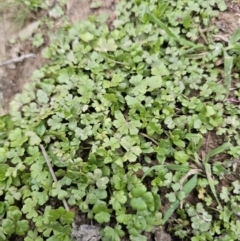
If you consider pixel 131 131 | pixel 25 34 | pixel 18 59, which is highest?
pixel 25 34

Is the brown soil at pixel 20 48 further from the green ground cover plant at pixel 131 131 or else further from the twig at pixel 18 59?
the green ground cover plant at pixel 131 131

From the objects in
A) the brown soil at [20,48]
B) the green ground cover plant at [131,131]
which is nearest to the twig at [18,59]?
the brown soil at [20,48]

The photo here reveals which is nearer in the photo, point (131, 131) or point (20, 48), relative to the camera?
point (131, 131)

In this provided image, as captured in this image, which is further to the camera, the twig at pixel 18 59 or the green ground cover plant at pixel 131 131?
the twig at pixel 18 59

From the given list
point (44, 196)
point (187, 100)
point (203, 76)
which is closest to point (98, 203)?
point (44, 196)

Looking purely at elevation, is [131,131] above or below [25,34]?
below

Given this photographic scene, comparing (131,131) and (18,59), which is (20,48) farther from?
(131,131)

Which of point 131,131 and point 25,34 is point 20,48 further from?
point 131,131

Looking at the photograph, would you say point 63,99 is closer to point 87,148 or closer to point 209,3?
point 87,148

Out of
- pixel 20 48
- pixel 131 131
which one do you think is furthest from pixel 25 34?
pixel 131 131
